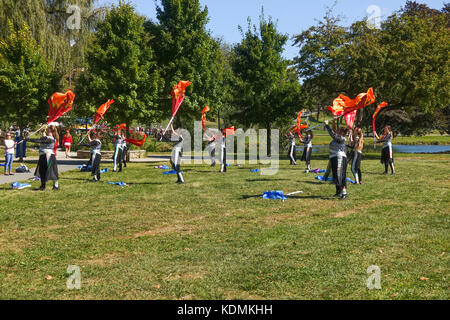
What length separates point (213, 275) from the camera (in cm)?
573

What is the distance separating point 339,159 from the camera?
39.2 feet

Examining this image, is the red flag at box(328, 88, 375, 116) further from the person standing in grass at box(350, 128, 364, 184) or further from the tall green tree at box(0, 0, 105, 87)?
the tall green tree at box(0, 0, 105, 87)

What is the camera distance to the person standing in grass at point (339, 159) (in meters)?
11.8

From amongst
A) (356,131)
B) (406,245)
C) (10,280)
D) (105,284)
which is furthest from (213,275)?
(356,131)

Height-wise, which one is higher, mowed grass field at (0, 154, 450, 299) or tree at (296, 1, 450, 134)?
tree at (296, 1, 450, 134)

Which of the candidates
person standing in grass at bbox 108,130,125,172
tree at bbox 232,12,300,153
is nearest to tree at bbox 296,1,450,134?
tree at bbox 232,12,300,153

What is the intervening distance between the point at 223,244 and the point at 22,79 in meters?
22.0

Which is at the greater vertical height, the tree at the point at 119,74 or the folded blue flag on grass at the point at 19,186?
the tree at the point at 119,74

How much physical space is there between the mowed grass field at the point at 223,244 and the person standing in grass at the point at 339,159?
45 centimetres

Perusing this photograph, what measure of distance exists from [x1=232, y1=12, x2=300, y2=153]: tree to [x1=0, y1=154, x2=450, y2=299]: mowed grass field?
1922cm

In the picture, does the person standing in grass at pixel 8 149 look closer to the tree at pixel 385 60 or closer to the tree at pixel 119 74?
the tree at pixel 119 74

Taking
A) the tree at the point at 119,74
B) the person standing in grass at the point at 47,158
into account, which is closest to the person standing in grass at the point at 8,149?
the person standing in grass at the point at 47,158

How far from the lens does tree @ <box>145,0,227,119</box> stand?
1073 inches

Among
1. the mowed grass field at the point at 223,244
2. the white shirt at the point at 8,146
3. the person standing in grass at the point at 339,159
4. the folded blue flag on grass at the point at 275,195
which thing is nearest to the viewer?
the mowed grass field at the point at 223,244
